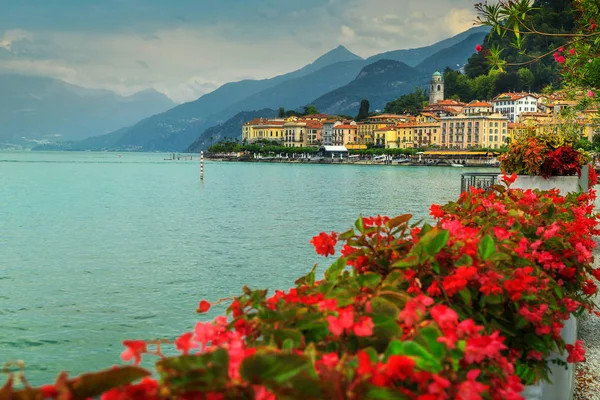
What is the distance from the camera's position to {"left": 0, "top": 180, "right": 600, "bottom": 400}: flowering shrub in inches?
45.3

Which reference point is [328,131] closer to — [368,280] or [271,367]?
[368,280]

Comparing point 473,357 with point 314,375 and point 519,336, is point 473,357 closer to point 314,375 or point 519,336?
point 314,375

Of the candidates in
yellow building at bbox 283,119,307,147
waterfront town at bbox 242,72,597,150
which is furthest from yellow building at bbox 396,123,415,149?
yellow building at bbox 283,119,307,147

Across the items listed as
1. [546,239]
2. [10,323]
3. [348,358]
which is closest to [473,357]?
[348,358]

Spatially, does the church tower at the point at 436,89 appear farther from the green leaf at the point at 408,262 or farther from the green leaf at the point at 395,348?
the green leaf at the point at 395,348

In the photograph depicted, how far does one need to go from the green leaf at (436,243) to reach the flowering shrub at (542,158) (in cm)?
723

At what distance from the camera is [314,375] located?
1.19m

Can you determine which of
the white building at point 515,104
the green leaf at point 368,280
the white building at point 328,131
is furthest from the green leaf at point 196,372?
the white building at point 328,131

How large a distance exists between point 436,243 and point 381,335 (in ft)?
2.06

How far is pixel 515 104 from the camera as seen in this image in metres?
145

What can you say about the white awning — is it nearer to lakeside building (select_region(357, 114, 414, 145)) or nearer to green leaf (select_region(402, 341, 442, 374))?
lakeside building (select_region(357, 114, 414, 145))

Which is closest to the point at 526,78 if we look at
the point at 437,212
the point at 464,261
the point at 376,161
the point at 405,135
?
the point at 405,135

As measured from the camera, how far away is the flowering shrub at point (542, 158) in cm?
890

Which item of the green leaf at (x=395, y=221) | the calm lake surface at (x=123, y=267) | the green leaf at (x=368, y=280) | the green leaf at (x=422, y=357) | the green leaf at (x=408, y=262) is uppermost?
the green leaf at (x=395, y=221)
